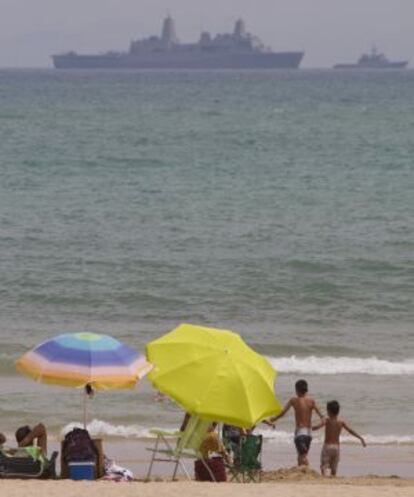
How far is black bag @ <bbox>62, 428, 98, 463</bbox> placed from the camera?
1262 cm

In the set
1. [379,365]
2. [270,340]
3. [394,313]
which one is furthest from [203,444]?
[394,313]

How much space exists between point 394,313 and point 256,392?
1235 cm

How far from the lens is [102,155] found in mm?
55844

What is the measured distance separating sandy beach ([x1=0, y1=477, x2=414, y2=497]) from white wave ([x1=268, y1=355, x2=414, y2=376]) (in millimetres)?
7455

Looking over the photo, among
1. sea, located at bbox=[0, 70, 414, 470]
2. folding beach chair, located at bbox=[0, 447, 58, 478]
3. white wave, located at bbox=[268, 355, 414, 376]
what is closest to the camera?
folding beach chair, located at bbox=[0, 447, 58, 478]

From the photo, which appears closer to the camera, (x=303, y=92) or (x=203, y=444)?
(x=203, y=444)

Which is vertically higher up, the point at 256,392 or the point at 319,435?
the point at 256,392

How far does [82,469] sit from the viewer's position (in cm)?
1261

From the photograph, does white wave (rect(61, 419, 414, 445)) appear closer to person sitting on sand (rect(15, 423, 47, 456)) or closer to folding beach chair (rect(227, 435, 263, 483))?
person sitting on sand (rect(15, 423, 47, 456))

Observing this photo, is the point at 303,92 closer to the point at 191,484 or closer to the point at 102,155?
the point at 102,155

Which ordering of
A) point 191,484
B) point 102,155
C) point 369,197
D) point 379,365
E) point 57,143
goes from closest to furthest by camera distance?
point 191,484 < point 379,365 < point 369,197 < point 102,155 < point 57,143

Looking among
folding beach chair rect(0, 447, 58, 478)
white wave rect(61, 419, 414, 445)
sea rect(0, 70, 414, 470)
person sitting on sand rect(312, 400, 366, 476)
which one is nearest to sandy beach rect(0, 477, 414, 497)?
folding beach chair rect(0, 447, 58, 478)

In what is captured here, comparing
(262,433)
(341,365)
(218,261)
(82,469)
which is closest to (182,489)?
(82,469)

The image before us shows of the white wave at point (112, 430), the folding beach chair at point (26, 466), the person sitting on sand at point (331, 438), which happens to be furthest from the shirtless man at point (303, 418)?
the white wave at point (112, 430)
